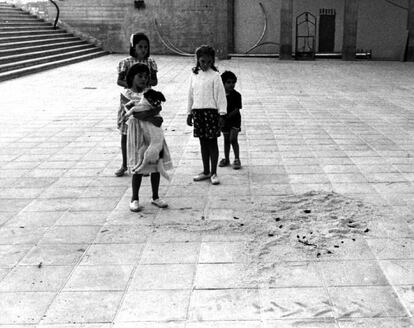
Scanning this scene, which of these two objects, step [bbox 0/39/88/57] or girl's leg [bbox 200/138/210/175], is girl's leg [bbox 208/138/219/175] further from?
step [bbox 0/39/88/57]

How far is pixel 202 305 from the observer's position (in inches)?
134

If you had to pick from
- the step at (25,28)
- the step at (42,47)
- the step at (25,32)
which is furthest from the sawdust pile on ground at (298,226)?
the step at (25,28)

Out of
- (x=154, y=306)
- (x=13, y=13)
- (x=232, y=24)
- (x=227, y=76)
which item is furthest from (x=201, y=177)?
(x=232, y=24)

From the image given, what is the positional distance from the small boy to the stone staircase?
10.1 metres

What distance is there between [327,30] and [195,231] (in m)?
22.0

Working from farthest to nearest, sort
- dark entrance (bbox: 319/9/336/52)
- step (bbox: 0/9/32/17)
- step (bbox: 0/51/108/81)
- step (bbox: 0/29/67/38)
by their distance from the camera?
dark entrance (bbox: 319/9/336/52)
step (bbox: 0/9/32/17)
step (bbox: 0/29/67/38)
step (bbox: 0/51/108/81)

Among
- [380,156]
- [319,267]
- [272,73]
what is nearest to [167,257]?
[319,267]

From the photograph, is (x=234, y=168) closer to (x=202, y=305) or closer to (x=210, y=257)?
(x=210, y=257)

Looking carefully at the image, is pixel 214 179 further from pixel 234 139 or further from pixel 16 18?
pixel 16 18

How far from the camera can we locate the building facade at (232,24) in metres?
23.8

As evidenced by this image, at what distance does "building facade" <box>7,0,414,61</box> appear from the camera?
23.8 meters

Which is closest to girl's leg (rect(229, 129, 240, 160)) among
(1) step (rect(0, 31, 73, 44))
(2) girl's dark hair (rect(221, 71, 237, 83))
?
(2) girl's dark hair (rect(221, 71, 237, 83))

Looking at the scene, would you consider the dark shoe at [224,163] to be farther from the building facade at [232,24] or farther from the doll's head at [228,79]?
the building facade at [232,24]

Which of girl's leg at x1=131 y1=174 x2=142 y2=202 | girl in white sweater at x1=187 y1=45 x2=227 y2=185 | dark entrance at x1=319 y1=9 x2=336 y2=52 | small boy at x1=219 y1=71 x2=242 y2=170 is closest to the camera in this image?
girl's leg at x1=131 y1=174 x2=142 y2=202
